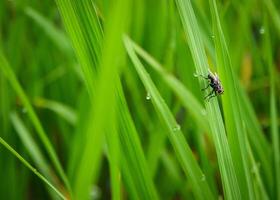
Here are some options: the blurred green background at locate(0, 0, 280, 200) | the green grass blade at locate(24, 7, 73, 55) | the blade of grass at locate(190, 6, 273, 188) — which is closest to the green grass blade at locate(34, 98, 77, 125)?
the blurred green background at locate(0, 0, 280, 200)

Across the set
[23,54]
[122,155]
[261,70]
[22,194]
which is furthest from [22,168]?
[261,70]

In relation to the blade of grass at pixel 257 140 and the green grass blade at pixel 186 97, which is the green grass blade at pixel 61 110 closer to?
the green grass blade at pixel 186 97

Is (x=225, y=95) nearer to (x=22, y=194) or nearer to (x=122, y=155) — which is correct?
(x=122, y=155)

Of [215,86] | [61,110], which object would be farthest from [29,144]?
[215,86]

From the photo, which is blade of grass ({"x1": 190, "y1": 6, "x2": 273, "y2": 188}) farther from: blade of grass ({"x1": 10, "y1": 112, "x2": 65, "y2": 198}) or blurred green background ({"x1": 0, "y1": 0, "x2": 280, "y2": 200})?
blade of grass ({"x1": 10, "y1": 112, "x2": 65, "y2": 198})

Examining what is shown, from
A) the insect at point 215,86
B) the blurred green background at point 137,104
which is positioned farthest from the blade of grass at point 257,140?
the insect at point 215,86

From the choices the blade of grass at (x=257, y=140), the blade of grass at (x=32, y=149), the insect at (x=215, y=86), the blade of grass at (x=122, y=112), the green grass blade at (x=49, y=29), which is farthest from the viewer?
the green grass blade at (x=49, y=29)

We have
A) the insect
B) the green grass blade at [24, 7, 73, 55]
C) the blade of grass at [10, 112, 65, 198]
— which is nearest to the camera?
the insect
